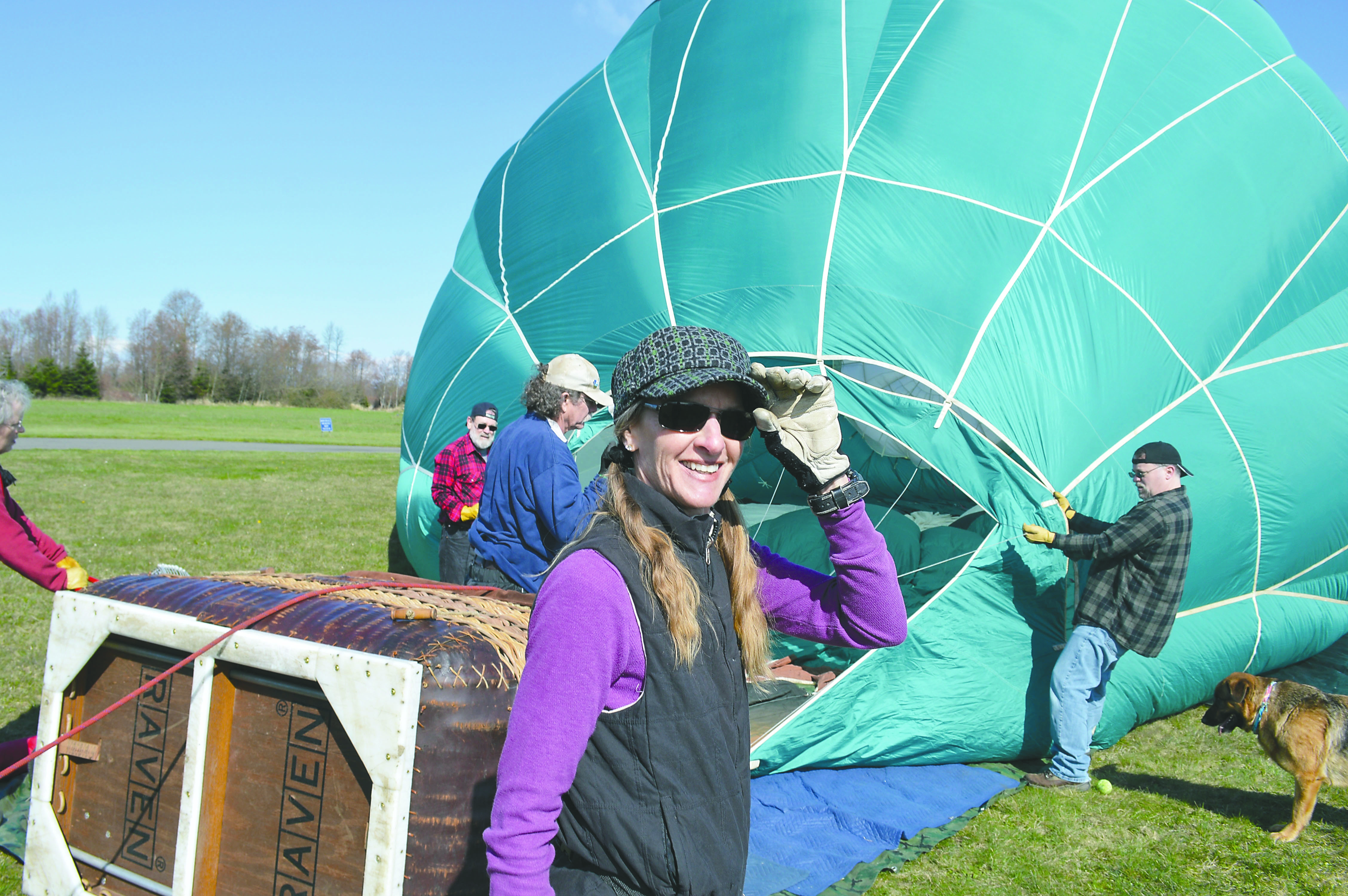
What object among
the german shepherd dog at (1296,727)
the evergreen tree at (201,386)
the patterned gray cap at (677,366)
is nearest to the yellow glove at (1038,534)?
the german shepherd dog at (1296,727)

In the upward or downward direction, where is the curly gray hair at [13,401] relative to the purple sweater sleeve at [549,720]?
upward

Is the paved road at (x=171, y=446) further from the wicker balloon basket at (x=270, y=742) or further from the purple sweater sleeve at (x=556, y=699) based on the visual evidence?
the purple sweater sleeve at (x=556, y=699)

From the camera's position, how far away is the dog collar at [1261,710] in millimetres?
3625

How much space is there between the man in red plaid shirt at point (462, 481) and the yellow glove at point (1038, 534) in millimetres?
2678

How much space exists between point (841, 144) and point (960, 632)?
7.66ft

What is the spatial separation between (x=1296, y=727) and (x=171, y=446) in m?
22.3

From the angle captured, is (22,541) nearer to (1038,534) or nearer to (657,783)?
(657,783)

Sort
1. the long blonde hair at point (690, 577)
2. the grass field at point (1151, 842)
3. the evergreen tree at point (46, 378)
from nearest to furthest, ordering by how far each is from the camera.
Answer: the long blonde hair at point (690, 577) → the grass field at point (1151, 842) → the evergreen tree at point (46, 378)

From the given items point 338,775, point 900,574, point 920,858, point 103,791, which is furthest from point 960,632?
point 103,791

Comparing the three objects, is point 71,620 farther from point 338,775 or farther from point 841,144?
point 841,144

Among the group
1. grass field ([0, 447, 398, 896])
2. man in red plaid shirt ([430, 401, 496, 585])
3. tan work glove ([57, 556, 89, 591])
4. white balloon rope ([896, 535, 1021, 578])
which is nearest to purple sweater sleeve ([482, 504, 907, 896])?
grass field ([0, 447, 398, 896])

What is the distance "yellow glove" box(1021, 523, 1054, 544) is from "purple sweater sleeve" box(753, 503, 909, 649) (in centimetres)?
234

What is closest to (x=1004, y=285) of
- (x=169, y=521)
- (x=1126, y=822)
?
(x=1126, y=822)

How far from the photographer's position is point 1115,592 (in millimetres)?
4023
